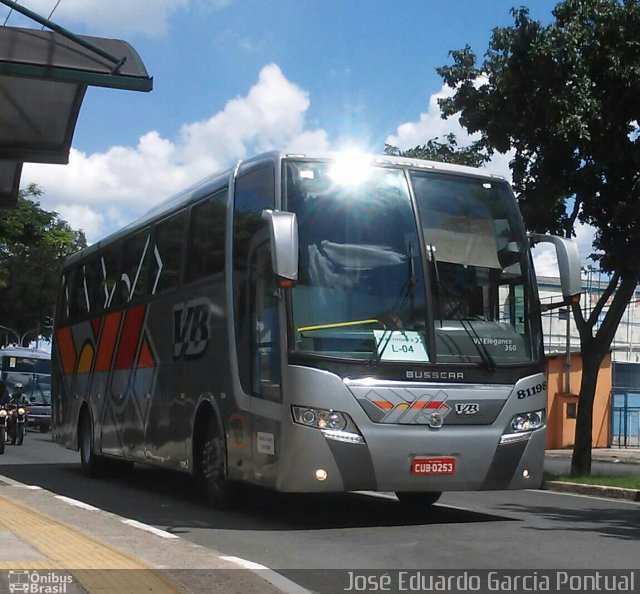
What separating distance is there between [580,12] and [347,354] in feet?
35.1

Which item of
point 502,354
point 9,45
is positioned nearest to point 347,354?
point 502,354

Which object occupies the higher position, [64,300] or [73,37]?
[73,37]

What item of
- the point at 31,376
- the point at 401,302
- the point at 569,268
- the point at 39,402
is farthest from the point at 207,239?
the point at 39,402

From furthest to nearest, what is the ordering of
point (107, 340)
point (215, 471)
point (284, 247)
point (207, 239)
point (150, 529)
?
point (107, 340) < point (207, 239) < point (215, 471) < point (150, 529) < point (284, 247)

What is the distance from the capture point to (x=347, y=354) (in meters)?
10.3

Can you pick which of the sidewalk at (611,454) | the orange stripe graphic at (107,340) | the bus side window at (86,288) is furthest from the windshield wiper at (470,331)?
the sidewalk at (611,454)

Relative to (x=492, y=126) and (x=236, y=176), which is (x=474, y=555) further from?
(x=492, y=126)

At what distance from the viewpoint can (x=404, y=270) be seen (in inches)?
419

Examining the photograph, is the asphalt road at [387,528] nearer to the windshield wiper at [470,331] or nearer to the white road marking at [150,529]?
the white road marking at [150,529]

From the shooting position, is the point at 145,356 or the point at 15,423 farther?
the point at 15,423

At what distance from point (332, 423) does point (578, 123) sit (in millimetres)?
9543

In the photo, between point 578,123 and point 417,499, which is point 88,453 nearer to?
point 417,499

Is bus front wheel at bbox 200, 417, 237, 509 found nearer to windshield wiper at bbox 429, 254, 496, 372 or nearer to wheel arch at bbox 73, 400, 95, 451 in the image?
windshield wiper at bbox 429, 254, 496, 372

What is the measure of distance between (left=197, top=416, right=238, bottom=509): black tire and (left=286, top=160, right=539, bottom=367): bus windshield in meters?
2.30
